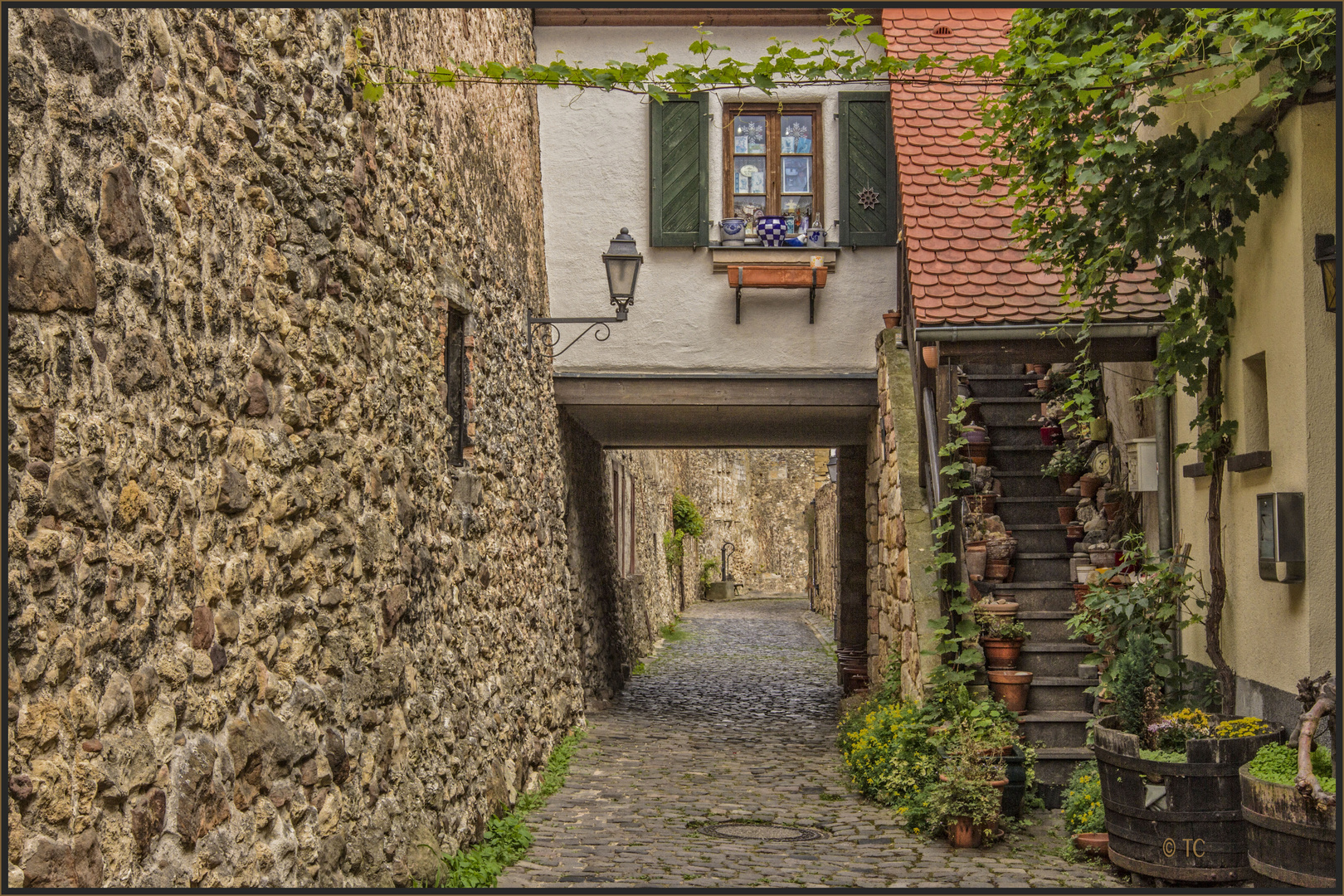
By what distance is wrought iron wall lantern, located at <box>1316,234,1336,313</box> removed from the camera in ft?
15.2

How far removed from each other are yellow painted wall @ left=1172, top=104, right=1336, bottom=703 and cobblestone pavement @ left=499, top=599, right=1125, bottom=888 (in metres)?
1.36

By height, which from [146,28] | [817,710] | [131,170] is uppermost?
[146,28]

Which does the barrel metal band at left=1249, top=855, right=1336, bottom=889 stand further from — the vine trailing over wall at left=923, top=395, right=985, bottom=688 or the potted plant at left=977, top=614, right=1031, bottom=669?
the potted plant at left=977, top=614, right=1031, bottom=669

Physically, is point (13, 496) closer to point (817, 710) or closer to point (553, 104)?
point (553, 104)

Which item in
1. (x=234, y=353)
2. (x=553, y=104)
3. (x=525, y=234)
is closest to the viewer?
(x=234, y=353)

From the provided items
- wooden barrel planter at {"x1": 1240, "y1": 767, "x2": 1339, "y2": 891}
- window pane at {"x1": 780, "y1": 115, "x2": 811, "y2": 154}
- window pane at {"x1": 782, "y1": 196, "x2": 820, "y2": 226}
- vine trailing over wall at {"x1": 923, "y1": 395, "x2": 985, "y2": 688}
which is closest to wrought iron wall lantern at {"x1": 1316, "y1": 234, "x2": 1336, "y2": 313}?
wooden barrel planter at {"x1": 1240, "y1": 767, "x2": 1339, "y2": 891}

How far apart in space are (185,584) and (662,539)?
19.9 meters

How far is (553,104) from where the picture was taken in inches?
391

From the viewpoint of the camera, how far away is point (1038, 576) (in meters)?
8.08

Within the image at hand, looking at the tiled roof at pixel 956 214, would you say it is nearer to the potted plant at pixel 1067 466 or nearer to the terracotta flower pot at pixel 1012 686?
the potted plant at pixel 1067 466

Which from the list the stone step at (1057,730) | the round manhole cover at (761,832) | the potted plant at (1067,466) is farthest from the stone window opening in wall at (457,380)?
the potted plant at (1067,466)

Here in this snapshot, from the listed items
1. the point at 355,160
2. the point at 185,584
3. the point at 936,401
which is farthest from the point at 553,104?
the point at 185,584

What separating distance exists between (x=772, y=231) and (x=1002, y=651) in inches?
160

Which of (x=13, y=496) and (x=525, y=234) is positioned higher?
(x=525, y=234)
